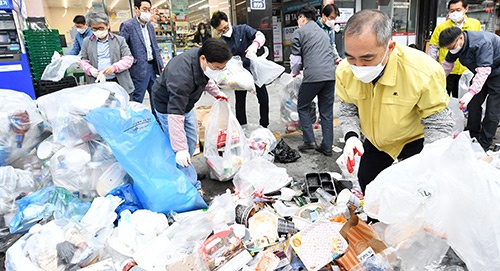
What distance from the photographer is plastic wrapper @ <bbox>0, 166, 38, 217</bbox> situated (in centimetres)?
213

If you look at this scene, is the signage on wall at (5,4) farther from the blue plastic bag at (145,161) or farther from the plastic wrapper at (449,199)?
the plastic wrapper at (449,199)

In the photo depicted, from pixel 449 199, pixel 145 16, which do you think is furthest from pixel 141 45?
pixel 449 199

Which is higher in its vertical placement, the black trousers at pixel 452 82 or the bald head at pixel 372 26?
the bald head at pixel 372 26

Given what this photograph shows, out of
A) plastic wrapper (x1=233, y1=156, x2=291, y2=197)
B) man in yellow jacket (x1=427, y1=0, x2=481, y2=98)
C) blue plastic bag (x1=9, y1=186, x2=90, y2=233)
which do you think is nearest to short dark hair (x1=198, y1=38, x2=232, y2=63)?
plastic wrapper (x1=233, y1=156, x2=291, y2=197)

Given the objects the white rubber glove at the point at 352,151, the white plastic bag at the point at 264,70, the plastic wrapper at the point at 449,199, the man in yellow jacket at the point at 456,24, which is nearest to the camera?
the plastic wrapper at the point at 449,199

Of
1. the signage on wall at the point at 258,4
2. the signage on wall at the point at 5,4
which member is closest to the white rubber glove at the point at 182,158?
the signage on wall at the point at 5,4

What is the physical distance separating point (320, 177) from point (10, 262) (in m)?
1.94

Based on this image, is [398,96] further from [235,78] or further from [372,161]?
[235,78]

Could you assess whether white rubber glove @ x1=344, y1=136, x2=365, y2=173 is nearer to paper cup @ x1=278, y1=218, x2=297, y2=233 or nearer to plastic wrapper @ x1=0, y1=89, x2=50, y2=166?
paper cup @ x1=278, y1=218, x2=297, y2=233

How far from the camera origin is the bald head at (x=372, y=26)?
123cm

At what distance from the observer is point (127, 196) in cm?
226

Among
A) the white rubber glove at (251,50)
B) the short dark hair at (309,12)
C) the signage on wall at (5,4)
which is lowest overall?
the white rubber glove at (251,50)

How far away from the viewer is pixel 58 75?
11.6 ft

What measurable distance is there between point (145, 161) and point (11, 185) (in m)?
0.88
